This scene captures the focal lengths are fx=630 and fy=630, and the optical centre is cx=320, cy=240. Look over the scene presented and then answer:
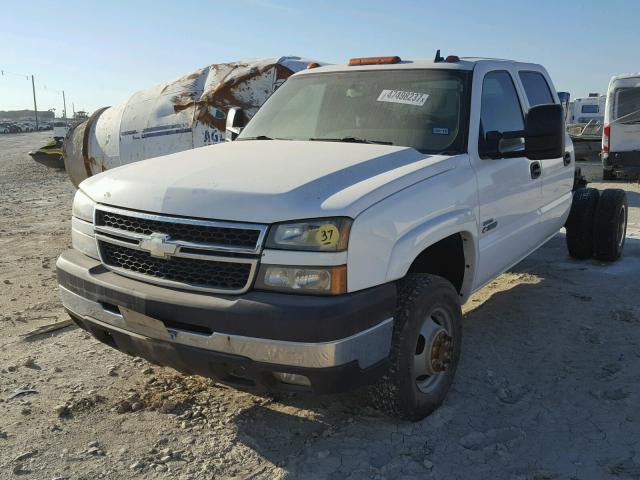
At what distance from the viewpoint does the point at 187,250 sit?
2.91 metres

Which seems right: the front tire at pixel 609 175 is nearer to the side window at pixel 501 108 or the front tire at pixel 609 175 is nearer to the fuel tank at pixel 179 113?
the fuel tank at pixel 179 113

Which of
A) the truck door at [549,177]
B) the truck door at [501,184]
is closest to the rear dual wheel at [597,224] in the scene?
the truck door at [549,177]

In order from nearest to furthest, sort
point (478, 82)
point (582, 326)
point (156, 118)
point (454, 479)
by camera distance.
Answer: point (454, 479) < point (478, 82) < point (582, 326) < point (156, 118)

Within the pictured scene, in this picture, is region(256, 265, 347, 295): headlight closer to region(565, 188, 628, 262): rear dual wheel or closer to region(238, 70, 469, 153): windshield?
region(238, 70, 469, 153): windshield

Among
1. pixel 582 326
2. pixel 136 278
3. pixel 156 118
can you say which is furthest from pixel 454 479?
pixel 156 118

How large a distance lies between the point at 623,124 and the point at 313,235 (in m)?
13.4

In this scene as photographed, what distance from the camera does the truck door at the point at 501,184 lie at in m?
3.93

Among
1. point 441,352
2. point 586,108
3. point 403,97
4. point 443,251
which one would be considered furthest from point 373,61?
point 586,108

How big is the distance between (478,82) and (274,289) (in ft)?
7.22

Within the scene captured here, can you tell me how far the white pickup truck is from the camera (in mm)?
Answer: 2752

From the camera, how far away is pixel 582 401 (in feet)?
12.1

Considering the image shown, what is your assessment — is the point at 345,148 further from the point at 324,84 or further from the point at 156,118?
the point at 156,118

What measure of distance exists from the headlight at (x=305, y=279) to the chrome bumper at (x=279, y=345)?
23 cm

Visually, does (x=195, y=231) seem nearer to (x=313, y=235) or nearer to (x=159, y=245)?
(x=159, y=245)
